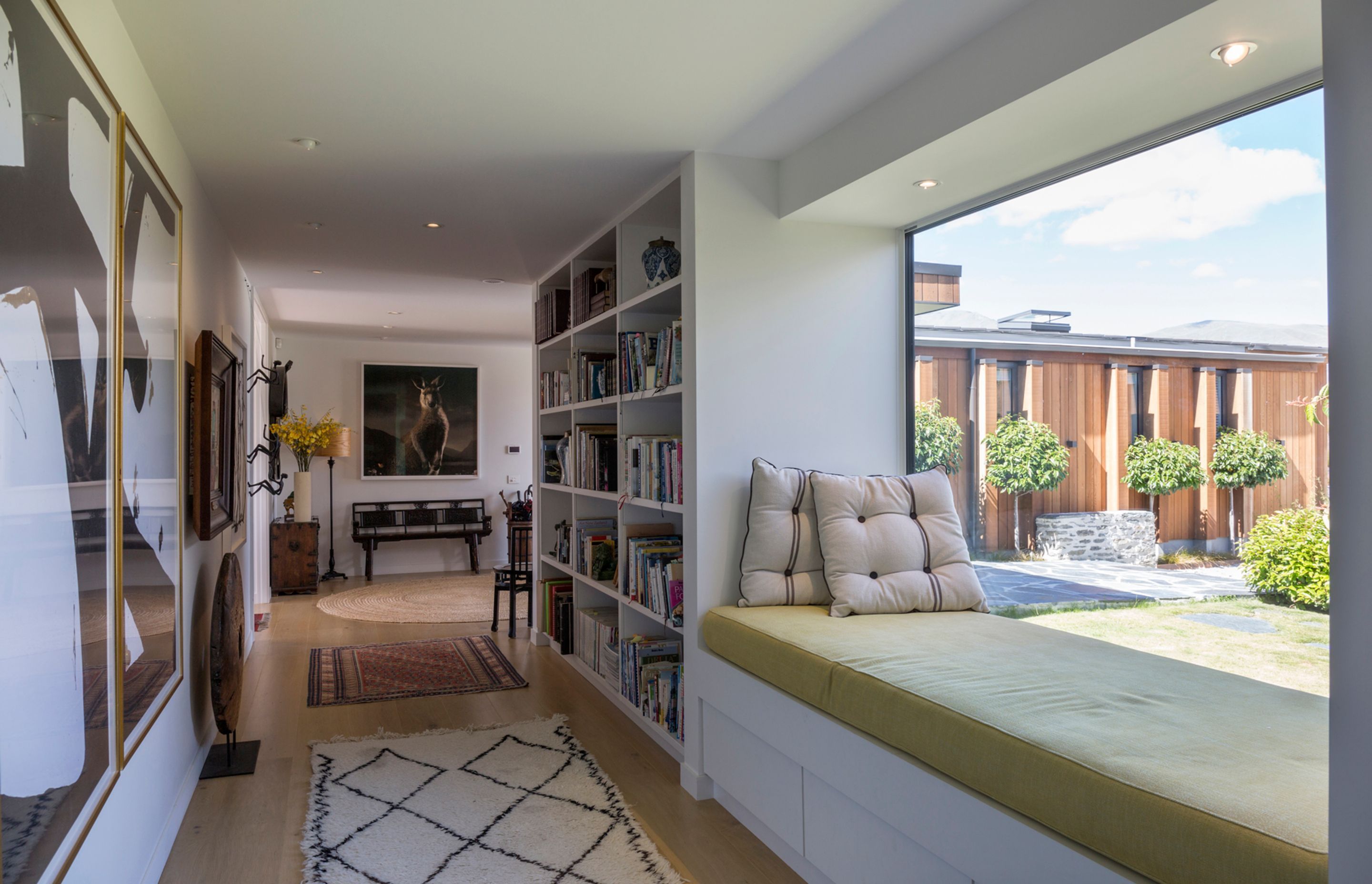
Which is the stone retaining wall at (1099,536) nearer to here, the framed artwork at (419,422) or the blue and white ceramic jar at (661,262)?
the blue and white ceramic jar at (661,262)

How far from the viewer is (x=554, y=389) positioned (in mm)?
5367

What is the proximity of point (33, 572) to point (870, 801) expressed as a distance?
185cm

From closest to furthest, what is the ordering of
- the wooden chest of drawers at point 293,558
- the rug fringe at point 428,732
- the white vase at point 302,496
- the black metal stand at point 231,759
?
the black metal stand at point 231,759 → the rug fringe at point 428,732 → the wooden chest of drawers at point 293,558 → the white vase at point 302,496

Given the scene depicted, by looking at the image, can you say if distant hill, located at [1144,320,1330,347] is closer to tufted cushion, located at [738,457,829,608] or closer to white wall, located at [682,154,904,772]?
white wall, located at [682,154,904,772]

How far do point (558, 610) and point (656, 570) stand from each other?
1.86 metres

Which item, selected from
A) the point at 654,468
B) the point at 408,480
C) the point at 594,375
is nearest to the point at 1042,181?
the point at 654,468

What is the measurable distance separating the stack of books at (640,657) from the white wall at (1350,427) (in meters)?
2.92

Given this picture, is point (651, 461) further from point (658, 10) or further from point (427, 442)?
point (427, 442)

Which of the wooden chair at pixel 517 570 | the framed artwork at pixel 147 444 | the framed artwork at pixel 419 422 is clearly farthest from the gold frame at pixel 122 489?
the framed artwork at pixel 419 422

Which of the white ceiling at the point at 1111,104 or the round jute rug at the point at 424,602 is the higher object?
the white ceiling at the point at 1111,104

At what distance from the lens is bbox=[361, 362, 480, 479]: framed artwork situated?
918cm

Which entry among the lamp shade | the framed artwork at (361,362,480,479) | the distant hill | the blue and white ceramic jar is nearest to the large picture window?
the distant hill

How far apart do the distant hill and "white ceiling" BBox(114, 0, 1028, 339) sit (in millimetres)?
1058

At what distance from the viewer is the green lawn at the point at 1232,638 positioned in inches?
87.1
